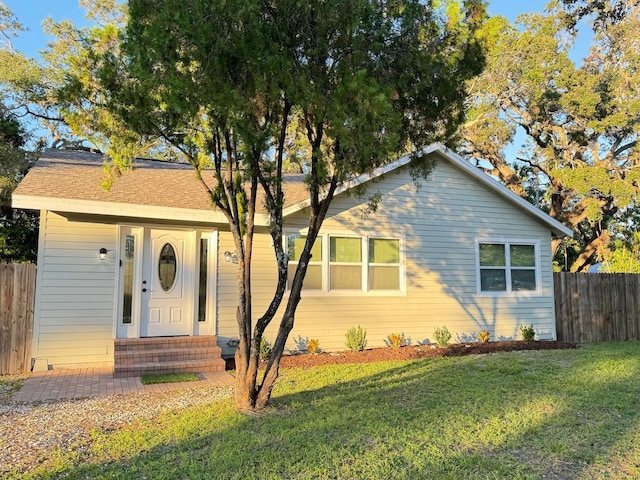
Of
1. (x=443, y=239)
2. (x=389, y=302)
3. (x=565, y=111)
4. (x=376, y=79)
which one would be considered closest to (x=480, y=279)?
(x=443, y=239)

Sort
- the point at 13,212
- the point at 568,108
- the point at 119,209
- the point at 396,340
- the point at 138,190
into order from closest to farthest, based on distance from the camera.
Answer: the point at 119,209 < the point at 138,190 < the point at 396,340 < the point at 13,212 < the point at 568,108

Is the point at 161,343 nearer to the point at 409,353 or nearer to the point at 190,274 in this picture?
the point at 190,274

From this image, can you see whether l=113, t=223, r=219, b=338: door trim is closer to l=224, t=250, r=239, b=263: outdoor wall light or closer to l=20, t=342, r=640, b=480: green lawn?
l=224, t=250, r=239, b=263: outdoor wall light

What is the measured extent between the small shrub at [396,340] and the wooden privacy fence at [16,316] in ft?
21.4

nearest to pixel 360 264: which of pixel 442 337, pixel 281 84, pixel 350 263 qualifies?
pixel 350 263

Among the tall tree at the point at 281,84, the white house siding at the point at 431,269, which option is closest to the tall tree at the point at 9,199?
the white house siding at the point at 431,269

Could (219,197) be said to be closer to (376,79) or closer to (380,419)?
(376,79)

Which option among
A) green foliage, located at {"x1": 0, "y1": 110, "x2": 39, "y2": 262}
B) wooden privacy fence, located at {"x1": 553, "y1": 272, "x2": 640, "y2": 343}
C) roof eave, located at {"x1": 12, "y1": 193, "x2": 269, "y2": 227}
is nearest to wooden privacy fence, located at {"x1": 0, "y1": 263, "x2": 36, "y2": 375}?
roof eave, located at {"x1": 12, "y1": 193, "x2": 269, "y2": 227}

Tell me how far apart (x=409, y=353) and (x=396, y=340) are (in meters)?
0.67

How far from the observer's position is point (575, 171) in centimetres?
1725

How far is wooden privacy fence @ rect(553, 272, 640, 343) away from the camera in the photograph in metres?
11.5

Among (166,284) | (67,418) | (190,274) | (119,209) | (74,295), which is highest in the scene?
(119,209)

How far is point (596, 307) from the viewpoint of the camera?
11758 millimetres

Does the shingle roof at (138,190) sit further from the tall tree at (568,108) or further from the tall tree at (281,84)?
the tall tree at (568,108)
